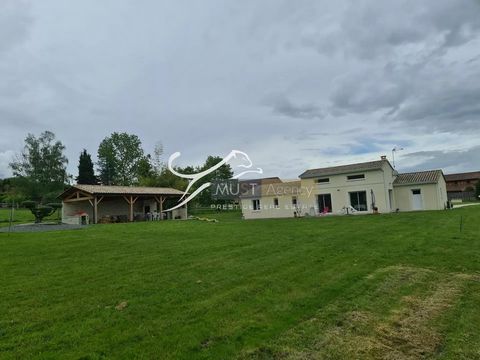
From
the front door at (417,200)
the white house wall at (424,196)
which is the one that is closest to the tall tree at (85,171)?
the white house wall at (424,196)

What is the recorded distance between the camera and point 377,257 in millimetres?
8133

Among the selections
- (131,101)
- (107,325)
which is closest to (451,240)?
(107,325)

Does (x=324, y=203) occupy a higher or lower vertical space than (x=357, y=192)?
lower

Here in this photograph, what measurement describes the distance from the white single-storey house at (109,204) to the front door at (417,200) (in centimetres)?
2019

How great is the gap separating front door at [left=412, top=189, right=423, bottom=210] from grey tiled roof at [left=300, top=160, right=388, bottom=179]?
12.3 ft

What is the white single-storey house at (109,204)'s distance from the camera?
27719 mm

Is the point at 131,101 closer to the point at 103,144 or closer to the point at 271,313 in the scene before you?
the point at 271,313

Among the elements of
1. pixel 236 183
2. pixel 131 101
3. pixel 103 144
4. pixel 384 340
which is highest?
pixel 103 144

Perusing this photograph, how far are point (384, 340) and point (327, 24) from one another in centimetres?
1135

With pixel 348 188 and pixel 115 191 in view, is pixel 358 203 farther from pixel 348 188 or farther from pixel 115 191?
pixel 115 191

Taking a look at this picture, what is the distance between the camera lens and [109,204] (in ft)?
104

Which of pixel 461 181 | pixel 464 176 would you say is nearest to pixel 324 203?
pixel 461 181

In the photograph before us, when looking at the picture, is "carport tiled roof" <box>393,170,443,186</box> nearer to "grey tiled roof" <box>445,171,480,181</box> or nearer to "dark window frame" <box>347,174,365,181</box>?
"dark window frame" <box>347,174,365,181</box>

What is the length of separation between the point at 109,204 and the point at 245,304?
95.3 feet
